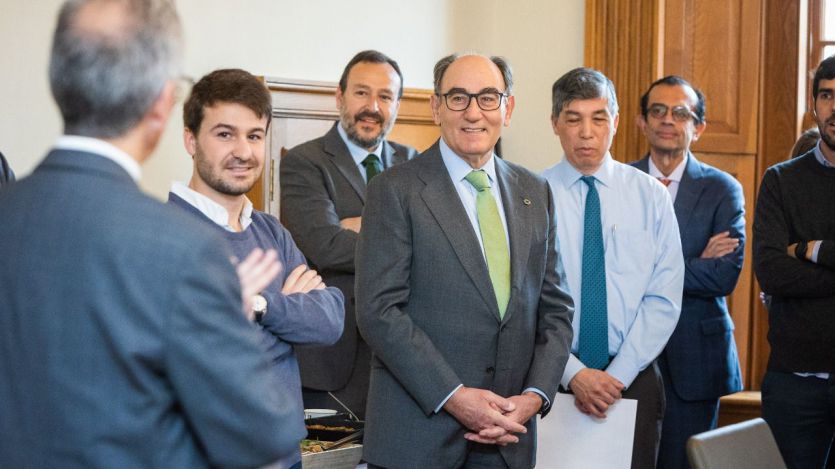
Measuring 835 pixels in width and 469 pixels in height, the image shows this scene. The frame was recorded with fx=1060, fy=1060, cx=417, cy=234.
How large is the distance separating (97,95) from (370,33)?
400cm

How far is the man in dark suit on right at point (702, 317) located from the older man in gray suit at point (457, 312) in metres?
1.13

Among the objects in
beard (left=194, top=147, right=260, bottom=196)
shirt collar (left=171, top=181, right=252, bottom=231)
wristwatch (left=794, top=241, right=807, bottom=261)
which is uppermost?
beard (left=194, top=147, right=260, bottom=196)

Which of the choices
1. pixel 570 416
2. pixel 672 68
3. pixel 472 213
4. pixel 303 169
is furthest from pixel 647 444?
pixel 672 68

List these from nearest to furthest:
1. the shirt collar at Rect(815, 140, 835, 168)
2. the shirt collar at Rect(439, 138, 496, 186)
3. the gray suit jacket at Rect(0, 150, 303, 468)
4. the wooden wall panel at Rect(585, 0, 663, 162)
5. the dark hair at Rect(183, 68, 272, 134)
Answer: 1. the gray suit jacket at Rect(0, 150, 303, 468)
2. the dark hair at Rect(183, 68, 272, 134)
3. the shirt collar at Rect(439, 138, 496, 186)
4. the shirt collar at Rect(815, 140, 835, 168)
5. the wooden wall panel at Rect(585, 0, 663, 162)

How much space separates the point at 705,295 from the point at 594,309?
2.14 feet

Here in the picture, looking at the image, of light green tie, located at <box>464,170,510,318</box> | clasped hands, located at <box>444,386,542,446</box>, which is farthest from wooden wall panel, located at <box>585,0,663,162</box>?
clasped hands, located at <box>444,386,542,446</box>

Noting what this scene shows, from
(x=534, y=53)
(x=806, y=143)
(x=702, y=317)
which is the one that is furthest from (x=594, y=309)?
(x=534, y=53)

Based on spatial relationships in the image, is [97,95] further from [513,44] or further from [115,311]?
[513,44]

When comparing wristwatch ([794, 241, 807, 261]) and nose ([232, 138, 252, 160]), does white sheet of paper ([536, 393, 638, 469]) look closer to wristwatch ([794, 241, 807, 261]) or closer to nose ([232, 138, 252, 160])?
wristwatch ([794, 241, 807, 261])

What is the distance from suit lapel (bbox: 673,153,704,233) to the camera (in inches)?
151

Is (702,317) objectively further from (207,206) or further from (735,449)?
(207,206)

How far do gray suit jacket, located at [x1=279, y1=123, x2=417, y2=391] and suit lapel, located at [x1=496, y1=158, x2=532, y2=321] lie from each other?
2.72 feet

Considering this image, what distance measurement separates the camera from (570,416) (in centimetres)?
315

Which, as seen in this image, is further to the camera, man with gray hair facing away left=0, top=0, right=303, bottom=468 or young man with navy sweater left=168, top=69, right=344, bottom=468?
young man with navy sweater left=168, top=69, right=344, bottom=468
